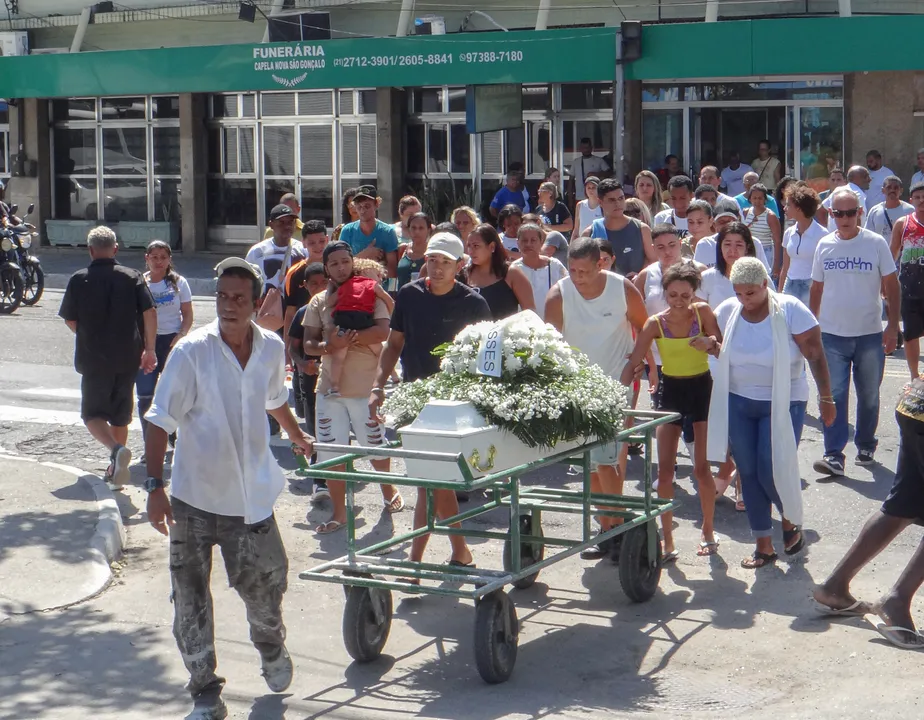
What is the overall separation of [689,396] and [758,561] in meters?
1.04

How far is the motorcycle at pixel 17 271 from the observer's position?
19453 mm

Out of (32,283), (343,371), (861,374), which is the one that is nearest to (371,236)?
(343,371)

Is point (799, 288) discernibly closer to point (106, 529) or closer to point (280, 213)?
point (280, 213)

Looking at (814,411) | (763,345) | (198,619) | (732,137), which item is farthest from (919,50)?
(198,619)

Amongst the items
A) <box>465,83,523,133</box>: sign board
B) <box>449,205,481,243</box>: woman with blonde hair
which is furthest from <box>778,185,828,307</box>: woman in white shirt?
<box>465,83,523,133</box>: sign board

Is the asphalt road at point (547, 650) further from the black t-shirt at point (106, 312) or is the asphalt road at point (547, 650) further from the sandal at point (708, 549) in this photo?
the black t-shirt at point (106, 312)

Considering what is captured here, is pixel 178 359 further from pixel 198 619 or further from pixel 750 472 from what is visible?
pixel 750 472

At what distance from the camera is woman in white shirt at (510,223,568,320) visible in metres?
9.88

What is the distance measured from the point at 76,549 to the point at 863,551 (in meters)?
4.49

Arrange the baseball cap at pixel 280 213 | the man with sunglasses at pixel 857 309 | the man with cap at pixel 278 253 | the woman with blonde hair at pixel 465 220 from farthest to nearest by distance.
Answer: the woman with blonde hair at pixel 465 220
the baseball cap at pixel 280 213
the man with cap at pixel 278 253
the man with sunglasses at pixel 857 309

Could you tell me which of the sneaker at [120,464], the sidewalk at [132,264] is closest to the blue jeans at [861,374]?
the sneaker at [120,464]

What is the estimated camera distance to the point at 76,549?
8109 mm

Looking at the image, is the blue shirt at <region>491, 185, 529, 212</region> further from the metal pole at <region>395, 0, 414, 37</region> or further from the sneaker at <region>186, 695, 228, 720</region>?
the sneaker at <region>186, 695, 228, 720</region>

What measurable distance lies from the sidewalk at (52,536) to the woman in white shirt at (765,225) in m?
7.35
